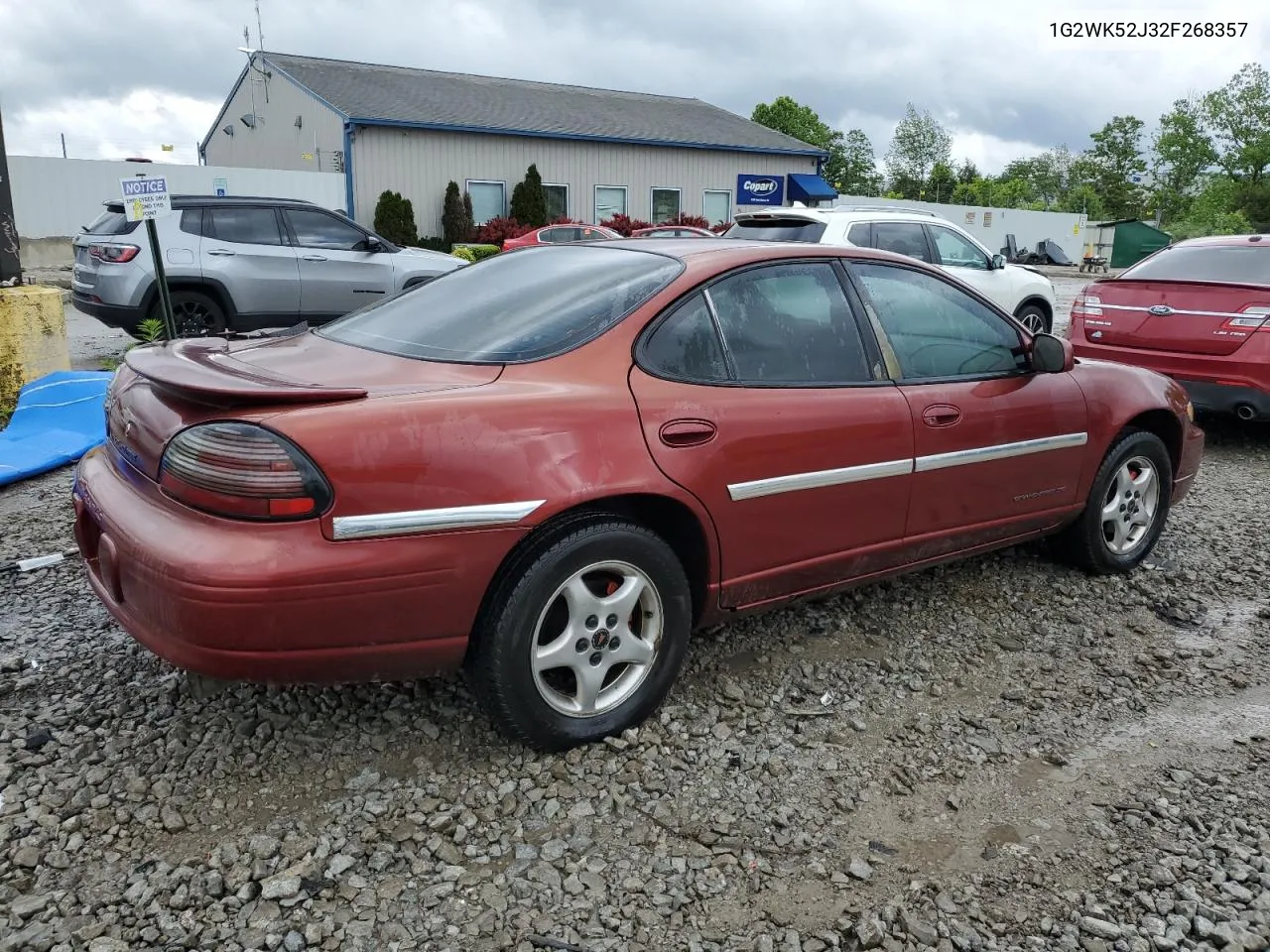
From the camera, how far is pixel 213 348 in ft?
11.3

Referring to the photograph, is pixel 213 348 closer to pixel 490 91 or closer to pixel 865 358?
pixel 865 358

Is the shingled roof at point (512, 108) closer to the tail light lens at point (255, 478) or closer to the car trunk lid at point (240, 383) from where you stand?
the car trunk lid at point (240, 383)

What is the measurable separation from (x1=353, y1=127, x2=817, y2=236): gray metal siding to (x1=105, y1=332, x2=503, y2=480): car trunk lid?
23.5m

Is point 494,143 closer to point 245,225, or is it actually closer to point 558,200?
point 558,200

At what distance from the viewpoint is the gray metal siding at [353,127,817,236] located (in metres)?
25.3

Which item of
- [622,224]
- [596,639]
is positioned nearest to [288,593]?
[596,639]

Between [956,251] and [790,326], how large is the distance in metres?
7.86

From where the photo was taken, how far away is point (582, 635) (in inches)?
113

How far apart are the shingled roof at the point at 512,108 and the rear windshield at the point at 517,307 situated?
22893mm

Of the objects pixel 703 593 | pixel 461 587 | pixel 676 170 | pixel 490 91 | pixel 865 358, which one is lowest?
pixel 703 593

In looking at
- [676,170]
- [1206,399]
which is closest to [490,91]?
[676,170]

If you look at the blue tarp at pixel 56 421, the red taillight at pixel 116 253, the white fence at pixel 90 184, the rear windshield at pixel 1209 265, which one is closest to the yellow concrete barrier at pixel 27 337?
the blue tarp at pixel 56 421

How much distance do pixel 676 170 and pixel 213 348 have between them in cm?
2789

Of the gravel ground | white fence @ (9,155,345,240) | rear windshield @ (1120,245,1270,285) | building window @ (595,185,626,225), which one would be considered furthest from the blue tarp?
building window @ (595,185,626,225)
